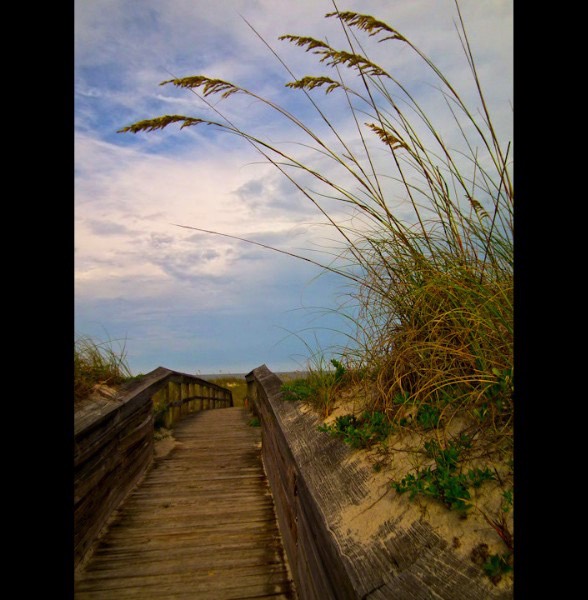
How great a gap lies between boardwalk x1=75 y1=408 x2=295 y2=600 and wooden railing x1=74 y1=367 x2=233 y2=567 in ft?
0.45

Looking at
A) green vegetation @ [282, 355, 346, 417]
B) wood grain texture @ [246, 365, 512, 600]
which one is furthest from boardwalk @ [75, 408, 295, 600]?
green vegetation @ [282, 355, 346, 417]

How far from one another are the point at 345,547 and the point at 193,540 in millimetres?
2238

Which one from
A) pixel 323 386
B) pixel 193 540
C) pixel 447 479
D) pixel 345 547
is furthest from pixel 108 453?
pixel 447 479

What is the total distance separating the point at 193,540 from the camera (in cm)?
340

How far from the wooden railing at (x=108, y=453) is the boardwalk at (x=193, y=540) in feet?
0.45

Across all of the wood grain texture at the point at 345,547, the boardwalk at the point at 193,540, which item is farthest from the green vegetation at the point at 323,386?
the boardwalk at the point at 193,540

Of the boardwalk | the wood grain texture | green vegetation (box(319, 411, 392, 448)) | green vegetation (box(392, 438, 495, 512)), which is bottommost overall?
the boardwalk

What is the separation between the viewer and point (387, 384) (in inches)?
95.5

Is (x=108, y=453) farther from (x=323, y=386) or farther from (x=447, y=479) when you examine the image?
(x=447, y=479)

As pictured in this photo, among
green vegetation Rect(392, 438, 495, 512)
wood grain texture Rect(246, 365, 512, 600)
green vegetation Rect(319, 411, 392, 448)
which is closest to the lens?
wood grain texture Rect(246, 365, 512, 600)

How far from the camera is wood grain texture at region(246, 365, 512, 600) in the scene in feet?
3.95

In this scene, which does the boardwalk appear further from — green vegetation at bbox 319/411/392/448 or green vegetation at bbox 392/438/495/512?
green vegetation at bbox 392/438/495/512
